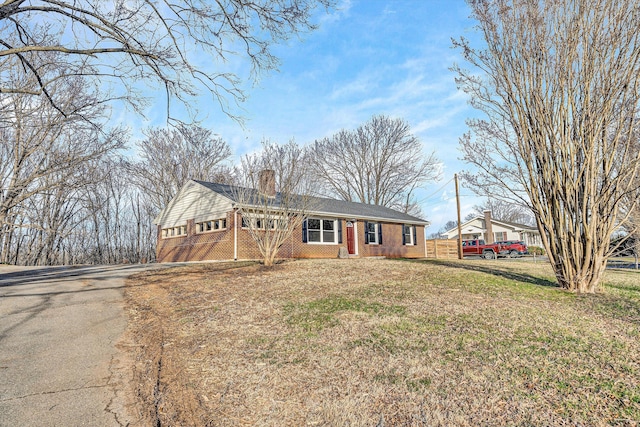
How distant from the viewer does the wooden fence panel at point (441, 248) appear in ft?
85.6

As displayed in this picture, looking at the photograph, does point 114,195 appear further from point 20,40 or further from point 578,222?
point 578,222

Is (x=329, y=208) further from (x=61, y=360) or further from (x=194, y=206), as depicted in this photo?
(x=61, y=360)

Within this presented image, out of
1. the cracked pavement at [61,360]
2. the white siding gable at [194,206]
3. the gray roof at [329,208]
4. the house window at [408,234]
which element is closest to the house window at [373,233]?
the gray roof at [329,208]

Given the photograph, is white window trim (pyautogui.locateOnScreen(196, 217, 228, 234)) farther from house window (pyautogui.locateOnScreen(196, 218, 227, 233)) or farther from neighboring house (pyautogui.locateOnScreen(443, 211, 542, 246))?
neighboring house (pyautogui.locateOnScreen(443, 211, 542, 246))

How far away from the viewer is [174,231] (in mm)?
20969

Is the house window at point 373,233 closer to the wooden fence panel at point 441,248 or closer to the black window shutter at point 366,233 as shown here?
the black window shutter at point 366,233

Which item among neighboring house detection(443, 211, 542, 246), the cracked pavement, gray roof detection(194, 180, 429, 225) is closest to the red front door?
gray roof detection(194, 180, 429, 225)

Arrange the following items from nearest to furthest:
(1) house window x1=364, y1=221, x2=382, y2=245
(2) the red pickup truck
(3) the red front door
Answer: (3) the red front door
(1) house window x1=364, y1=221, x2=382, y2=245
(2) the red pickup truck

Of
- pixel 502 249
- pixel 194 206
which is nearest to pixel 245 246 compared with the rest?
pixel 194 206

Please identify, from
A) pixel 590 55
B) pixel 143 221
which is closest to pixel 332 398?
pixel 590 55

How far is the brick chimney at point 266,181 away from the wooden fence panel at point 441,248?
16.5 metres

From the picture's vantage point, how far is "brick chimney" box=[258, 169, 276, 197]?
12870 mm

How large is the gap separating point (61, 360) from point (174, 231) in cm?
1747

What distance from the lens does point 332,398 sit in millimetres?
3287
